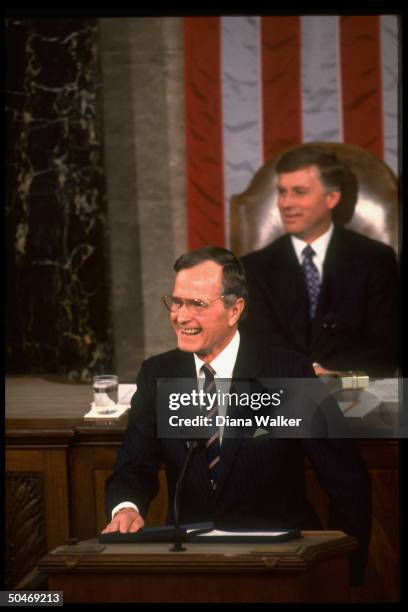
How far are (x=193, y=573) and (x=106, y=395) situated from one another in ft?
4.53

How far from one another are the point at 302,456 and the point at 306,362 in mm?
271

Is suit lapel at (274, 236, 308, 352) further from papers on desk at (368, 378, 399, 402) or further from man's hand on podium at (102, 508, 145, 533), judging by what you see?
man's hand on podium at (102, 508, 145, 533)

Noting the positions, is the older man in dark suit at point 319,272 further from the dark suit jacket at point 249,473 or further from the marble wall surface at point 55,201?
the dark suit jacket at point 249,473

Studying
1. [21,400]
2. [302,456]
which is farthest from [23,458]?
[302,456]

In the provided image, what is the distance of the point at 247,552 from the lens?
200 cm

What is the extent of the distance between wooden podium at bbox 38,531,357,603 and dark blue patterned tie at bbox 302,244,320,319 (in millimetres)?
2352

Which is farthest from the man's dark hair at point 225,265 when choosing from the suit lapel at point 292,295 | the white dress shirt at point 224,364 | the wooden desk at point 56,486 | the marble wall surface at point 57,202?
the marble wall surface at point 57,202

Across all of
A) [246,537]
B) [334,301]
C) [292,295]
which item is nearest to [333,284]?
[334,301]

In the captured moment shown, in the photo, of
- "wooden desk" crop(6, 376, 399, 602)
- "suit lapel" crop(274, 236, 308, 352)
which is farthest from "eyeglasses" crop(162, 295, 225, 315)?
"suit lapel" crop(274, 236, 308, 352)

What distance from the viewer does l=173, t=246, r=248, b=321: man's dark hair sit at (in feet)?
8.51

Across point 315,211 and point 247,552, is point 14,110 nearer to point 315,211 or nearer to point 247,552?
point 315,211

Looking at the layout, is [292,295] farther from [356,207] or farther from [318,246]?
[356,207]

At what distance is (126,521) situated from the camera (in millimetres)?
2428

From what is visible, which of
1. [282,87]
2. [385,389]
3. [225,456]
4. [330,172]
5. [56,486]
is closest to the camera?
[225,456]
